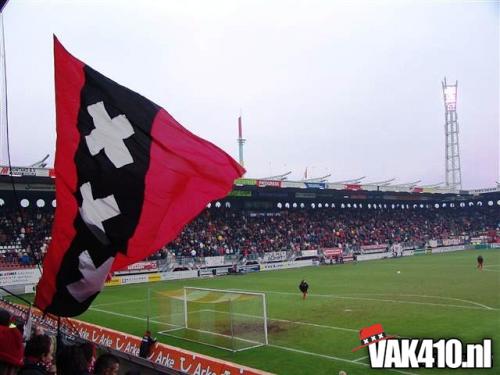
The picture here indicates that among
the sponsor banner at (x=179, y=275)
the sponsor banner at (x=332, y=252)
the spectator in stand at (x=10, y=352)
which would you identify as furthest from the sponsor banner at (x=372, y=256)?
the spectator in stand at (x=10, y=352)

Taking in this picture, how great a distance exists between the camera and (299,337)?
1750 cm

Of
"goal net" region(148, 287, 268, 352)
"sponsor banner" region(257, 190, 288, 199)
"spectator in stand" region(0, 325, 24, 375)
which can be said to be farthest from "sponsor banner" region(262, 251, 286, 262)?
"spectator in stand" region(0, 325, 24, 375)

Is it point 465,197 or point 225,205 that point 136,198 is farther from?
point 465,197

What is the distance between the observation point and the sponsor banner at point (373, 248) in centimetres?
5790

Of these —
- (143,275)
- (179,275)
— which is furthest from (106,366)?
(179,275)

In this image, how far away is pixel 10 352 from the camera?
4.77 meters

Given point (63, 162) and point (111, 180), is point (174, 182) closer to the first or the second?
point (111, 180)

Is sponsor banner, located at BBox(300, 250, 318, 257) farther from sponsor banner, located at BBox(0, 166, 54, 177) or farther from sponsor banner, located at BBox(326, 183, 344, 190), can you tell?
sponsor banner, located at BBox(0, 166, 54, 177)

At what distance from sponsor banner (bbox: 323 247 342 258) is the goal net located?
114 feet

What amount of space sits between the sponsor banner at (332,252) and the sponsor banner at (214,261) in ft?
43.5

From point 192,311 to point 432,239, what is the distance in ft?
185

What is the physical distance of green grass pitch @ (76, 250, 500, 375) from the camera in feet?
49.2

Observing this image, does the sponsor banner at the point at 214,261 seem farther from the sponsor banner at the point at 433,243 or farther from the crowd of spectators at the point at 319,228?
the sponsor banner at the point at 433,243

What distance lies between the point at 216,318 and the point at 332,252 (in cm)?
3674
